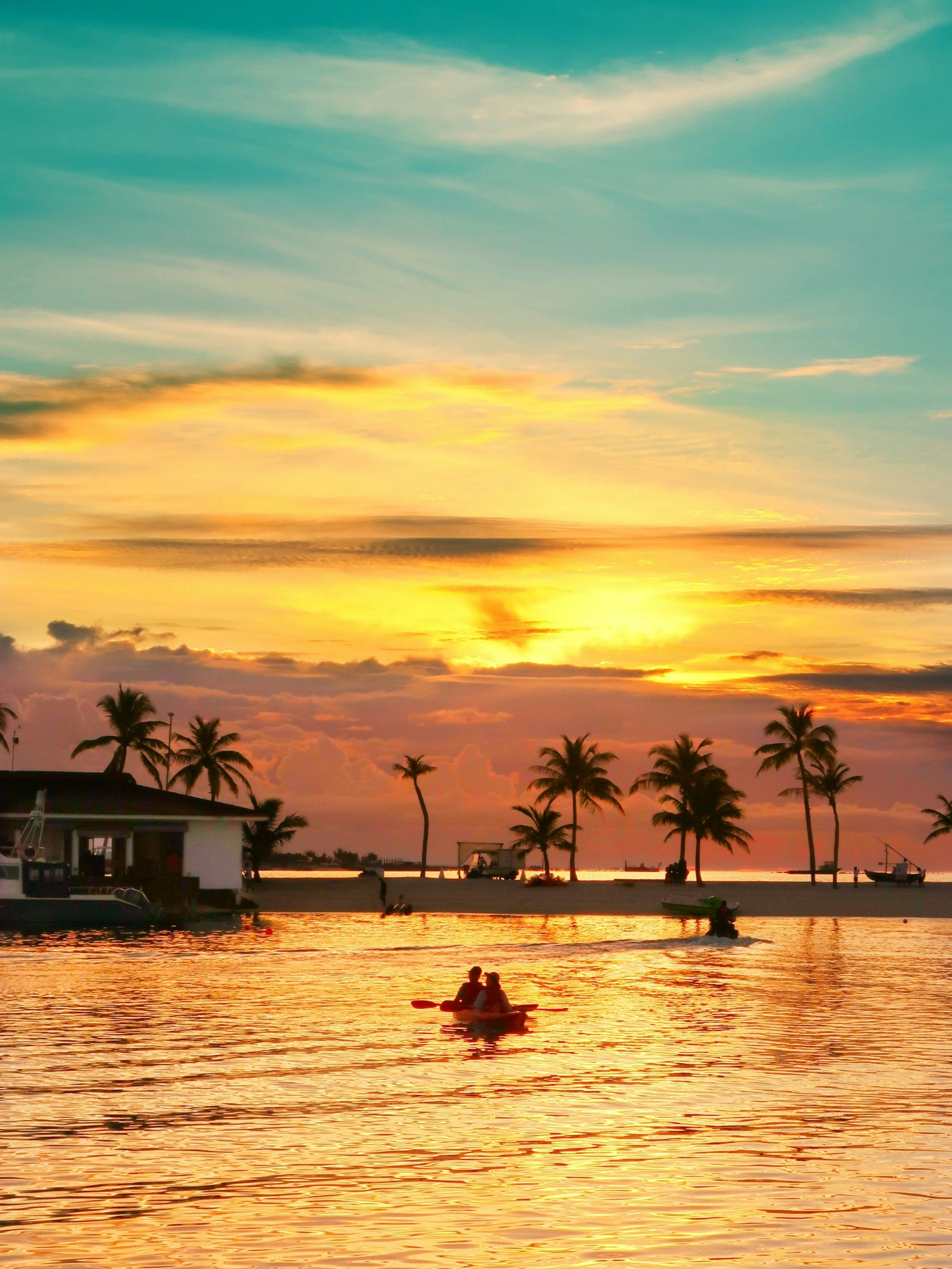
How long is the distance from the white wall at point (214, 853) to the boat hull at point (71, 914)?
10713mm

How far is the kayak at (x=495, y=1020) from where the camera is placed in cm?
2816

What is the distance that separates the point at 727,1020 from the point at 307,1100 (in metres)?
12.4

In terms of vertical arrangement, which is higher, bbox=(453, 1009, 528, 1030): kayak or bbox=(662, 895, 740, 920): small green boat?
bbox=(453, 1009, 528, 1030): kayak

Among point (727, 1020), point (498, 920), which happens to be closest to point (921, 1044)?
point (727, 1020)

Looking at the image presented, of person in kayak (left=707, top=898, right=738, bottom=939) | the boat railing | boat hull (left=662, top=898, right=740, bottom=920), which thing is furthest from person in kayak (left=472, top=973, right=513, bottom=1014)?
boat hull (left=662, top=898, right=740, bottom=920)

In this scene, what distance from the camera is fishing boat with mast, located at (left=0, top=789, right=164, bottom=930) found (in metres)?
54.7

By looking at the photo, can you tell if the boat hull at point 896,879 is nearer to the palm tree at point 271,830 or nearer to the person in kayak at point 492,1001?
the palm tree at point 271,830

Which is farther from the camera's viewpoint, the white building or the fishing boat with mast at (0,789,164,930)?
the white building

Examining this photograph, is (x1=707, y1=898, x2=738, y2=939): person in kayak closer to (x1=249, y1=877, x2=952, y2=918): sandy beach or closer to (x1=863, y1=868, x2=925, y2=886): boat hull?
(x1=249, y1=877, x2=952, y2=918): sandy beach

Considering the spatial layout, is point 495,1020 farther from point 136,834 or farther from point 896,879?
point 896,879

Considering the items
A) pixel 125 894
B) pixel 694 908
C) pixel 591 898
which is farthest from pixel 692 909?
pixel 125 894

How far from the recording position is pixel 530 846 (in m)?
126

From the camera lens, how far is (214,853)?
6781cm

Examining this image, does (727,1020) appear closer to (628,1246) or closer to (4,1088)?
(4,1088)
